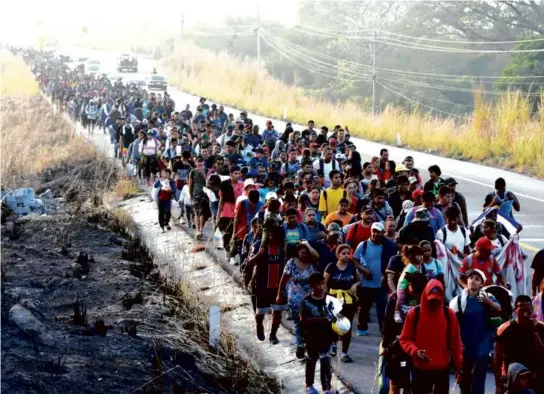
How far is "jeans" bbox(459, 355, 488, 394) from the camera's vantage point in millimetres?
8859

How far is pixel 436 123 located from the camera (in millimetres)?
37344

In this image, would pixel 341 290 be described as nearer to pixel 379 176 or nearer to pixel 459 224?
pixel 459 224

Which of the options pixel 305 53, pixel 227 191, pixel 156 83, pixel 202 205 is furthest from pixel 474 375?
pixel 305 53

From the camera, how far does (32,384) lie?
925 cm

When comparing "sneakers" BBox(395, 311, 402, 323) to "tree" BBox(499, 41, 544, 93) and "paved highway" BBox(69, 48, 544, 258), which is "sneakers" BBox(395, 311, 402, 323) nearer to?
"paved highway" BBox(69, 48, 544, 258)

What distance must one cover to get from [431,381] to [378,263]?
290cm

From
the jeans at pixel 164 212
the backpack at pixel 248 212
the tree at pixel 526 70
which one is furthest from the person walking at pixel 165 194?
the tree at pixel 526 70

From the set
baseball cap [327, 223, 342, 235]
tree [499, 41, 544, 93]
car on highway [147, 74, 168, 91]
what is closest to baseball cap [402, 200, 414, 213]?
baseball cap [327, 223, 342, 235]

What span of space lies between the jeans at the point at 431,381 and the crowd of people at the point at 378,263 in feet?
0.03

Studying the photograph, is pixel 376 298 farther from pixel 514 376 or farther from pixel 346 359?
pixel 514 376

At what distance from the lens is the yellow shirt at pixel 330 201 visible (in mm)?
13852

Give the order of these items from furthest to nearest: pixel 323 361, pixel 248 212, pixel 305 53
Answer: pixel 305 53 < pixel 248 212 < pixel 323 361

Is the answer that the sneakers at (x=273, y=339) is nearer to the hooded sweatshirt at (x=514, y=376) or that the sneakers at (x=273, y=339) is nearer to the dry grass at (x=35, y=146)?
the hooded sweatshirt at (x=514, y=376)

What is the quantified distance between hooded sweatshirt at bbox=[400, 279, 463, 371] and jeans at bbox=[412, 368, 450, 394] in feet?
0.16
